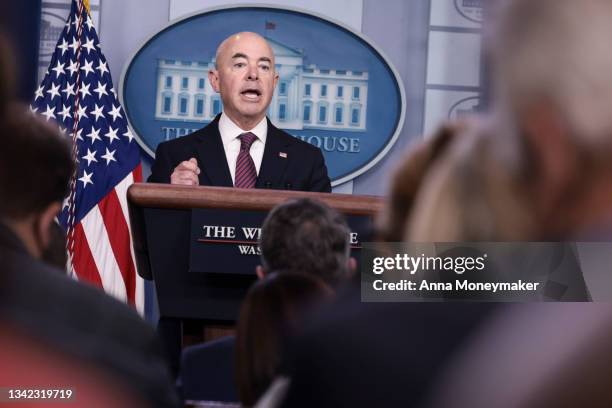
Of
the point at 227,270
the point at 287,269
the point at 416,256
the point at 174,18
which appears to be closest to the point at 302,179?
the point at 227,270

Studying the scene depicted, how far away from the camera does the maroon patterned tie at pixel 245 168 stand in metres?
2.83

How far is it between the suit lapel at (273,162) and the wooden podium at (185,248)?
1003 millimetres

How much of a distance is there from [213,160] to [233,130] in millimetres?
300

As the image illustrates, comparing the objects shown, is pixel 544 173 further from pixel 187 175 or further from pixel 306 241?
pixel 187 175

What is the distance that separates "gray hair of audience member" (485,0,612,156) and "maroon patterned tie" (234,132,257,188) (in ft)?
7.31

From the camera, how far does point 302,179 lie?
2801 millimetres

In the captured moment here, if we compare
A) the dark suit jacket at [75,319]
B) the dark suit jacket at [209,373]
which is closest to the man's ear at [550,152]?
the dark suit jacket at [75,319]

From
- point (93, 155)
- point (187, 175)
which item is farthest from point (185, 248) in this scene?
point (93, 155)

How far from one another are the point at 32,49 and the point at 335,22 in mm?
1317

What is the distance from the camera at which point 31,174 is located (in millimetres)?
886

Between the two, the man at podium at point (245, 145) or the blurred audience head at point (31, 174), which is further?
the man at podium at point (245, 145)

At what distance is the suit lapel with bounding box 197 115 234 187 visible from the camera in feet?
9.00

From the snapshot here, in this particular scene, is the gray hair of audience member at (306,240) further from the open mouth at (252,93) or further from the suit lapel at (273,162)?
the open mouth at (252,93)

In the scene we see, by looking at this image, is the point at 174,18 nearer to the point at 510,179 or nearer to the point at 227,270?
the point at 227,270
